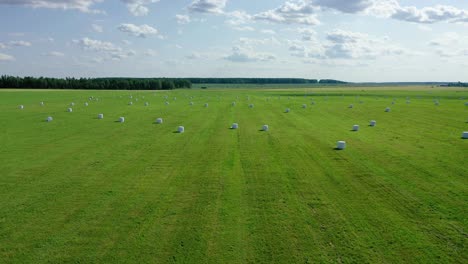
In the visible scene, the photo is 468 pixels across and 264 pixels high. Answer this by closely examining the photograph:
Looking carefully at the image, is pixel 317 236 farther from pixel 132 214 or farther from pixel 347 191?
pixel 132 214

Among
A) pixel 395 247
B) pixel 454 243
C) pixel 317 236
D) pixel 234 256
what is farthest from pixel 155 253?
pixel 454 243

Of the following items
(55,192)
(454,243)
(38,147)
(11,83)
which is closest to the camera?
(454,243)

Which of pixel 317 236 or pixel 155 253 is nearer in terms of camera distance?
pixel 155 253

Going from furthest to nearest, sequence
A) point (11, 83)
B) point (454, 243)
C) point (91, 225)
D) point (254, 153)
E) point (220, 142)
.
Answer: point (11, 83), point (220, 142), point (254, 153), point (91, 225), point (454, 243)

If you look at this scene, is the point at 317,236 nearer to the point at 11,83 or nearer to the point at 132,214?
the point at 132,214

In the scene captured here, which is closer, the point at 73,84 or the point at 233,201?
the point at 233,201

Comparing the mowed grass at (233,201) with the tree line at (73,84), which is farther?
the tree line at (73,84)

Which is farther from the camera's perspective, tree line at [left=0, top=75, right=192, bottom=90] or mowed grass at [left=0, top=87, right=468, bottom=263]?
tree line at [left=0, top=75, right=192, bottom=90]
